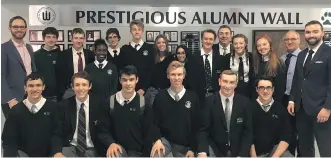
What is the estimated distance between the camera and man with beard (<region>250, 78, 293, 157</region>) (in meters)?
3.28

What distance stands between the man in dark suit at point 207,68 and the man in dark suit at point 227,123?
18.9 inches

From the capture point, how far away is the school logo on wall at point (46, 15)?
4.21 m

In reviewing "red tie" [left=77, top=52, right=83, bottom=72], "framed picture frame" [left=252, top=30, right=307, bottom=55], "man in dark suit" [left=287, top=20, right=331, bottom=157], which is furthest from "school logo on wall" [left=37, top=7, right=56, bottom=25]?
"man in dark suit" [left=287, top=20, right=331, bottom=157]

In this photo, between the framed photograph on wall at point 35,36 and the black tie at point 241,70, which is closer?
the black tie at point 241,70

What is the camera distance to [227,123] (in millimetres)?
3262

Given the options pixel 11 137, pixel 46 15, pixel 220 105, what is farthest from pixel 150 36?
pixel 11 137

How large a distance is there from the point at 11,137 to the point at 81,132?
23.0 inches

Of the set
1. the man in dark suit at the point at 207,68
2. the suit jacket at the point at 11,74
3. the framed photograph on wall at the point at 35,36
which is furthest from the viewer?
the framed photograph on wall at the point at 35,36

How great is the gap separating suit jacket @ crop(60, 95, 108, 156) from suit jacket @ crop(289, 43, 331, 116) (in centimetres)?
187

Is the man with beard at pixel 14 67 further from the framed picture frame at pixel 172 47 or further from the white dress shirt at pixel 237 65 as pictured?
the white dress shirt at pixel 237 65

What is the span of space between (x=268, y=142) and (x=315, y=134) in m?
0.44

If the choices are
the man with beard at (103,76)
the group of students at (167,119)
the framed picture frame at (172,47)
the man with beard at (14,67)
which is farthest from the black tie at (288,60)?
the man with beard at (14,67)

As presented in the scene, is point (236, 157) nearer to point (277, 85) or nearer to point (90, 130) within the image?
point (277, 85)

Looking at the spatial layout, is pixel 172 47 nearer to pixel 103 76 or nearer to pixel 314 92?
pixel 103 76
